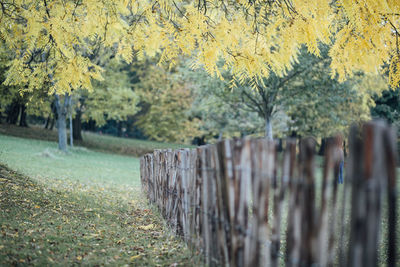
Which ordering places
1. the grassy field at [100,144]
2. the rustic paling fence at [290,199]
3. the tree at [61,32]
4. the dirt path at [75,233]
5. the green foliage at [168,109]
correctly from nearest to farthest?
the rustic paling fence at [290,199] → the dirt path at [75,233] → the tree at [61,32] → the grassy field at [100,144] → the green foliage at [168,109]

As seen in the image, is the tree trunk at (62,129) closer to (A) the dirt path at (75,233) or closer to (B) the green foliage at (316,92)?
(B) the green foliage at (316,92)

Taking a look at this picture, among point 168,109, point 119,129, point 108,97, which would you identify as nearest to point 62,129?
point 108,97

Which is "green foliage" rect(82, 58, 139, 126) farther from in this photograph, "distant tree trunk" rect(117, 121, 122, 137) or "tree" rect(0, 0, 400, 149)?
"distant tree trunk" rect(117, 121, 122, 137)

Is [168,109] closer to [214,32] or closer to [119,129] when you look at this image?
[119,129]

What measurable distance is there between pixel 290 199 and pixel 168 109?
29.6 meters

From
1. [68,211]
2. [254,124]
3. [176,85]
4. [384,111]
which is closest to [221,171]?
[68,211]

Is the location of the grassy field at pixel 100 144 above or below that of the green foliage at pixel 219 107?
below

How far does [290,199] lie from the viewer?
241cm

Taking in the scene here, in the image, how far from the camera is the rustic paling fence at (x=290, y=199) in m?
1.92

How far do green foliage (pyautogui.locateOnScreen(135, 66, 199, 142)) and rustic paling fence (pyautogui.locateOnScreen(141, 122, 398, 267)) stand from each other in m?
26.9

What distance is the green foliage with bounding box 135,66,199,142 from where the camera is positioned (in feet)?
103

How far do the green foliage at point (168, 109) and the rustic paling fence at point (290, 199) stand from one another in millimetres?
26855

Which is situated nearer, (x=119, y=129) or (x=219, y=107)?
(x=219, y=107)

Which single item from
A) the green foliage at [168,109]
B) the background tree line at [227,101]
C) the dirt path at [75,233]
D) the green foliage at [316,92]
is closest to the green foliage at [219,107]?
the background tree line at [227,101]
